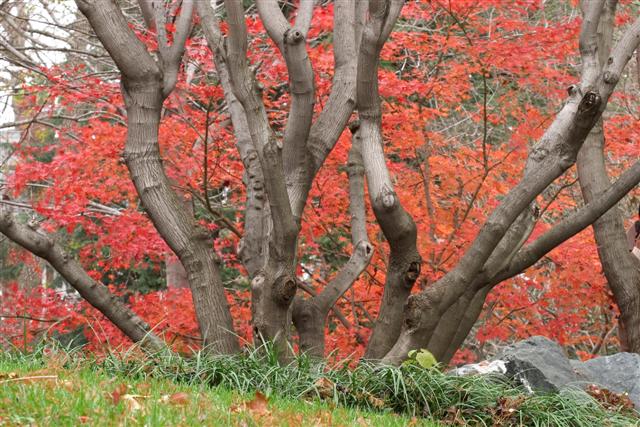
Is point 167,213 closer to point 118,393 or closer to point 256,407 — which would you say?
point 256,407

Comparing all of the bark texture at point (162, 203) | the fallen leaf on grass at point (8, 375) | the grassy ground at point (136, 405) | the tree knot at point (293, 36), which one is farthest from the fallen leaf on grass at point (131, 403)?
the tree knot at point (293, 36)

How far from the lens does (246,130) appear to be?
6918mm

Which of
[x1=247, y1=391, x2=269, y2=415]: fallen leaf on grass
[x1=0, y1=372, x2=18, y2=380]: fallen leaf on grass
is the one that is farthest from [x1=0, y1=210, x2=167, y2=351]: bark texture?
[x1=247, y1=391, x2=269, y2=415]: fallen leaf on grass

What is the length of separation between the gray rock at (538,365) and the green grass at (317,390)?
15 cm

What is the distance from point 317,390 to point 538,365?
201 centimetres

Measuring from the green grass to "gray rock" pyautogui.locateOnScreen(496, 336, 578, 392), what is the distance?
15cm

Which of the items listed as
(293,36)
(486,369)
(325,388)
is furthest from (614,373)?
(293,36)

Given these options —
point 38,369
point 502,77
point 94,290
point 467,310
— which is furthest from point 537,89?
point 38,369

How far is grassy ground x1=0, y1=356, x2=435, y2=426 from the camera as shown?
131 inches

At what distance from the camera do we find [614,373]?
6.65 meters

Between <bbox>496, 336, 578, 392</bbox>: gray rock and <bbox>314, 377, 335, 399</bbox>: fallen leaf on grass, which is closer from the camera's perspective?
<bbox>314, 377, 335, 399</bbox>: fallen leaf on grass

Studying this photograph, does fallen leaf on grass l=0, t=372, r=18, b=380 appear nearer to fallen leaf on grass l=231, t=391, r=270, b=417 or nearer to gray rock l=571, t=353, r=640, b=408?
fallen leaf on grass l=231, t=391, r=270, b=417

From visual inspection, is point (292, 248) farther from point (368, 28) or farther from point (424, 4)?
point (424, 4)

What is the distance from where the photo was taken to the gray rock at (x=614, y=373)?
6.47 meters
